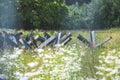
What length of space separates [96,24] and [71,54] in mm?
34373

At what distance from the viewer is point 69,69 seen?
6355 mm

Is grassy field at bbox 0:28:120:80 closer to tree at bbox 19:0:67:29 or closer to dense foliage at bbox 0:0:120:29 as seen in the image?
dense foliage at bbox 0:0:120:29

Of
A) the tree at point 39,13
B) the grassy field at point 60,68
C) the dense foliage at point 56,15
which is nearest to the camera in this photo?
the grassy field at point 60,68

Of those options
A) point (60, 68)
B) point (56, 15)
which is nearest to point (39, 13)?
→ point (56, 15)

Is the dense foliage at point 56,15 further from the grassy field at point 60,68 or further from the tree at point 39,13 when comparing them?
the grassy field at point 60,68

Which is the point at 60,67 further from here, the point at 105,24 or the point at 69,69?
the point at 105,24

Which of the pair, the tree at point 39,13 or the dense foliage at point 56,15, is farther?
the tree at point 39,13

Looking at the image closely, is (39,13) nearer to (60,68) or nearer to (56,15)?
(56,15)

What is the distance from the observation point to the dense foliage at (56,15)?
3657cm

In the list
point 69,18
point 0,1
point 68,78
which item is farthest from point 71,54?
point 69,18

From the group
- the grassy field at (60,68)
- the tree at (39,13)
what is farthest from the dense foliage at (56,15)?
the grassy field at (60,68)

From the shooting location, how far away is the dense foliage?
36.6 meters

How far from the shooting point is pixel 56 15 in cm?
3788

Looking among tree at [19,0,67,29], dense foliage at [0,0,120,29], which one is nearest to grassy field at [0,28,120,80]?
dense foliage at [0,0,120,29]
